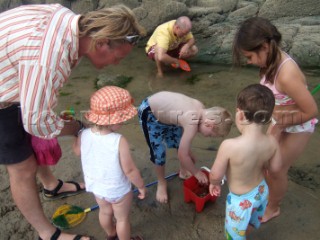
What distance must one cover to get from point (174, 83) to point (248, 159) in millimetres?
2848

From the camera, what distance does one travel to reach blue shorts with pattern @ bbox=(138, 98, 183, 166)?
2.34 m

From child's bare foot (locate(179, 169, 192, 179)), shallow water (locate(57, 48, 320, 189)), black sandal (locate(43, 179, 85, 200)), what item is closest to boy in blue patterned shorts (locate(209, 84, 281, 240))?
child's bare foot (locate(179, 169, 192, 179))

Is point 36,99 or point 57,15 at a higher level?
point 57,15

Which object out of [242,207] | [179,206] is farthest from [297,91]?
[179,206]

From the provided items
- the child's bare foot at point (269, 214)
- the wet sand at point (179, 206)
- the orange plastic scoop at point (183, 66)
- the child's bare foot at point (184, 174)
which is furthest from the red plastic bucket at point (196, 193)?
the orange plastic scoop at point (183, 66)

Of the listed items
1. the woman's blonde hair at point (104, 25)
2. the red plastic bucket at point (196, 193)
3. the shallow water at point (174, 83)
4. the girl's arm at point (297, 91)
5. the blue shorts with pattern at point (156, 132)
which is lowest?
the shallow water at point (174, 83)

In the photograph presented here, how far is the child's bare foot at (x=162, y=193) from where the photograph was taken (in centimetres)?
253

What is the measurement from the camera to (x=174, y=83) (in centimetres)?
444

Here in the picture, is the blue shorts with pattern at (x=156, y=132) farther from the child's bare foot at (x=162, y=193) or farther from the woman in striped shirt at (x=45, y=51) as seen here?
the woman in striped shirt at (x=45, y=51)

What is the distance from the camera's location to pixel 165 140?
8.27ft

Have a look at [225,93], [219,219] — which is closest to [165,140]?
[219,219]

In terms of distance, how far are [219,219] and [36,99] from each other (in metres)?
Answer: 1.51

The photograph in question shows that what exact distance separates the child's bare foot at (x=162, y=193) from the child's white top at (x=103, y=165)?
664mm

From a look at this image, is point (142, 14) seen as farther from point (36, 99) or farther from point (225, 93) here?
point (36, 99)
